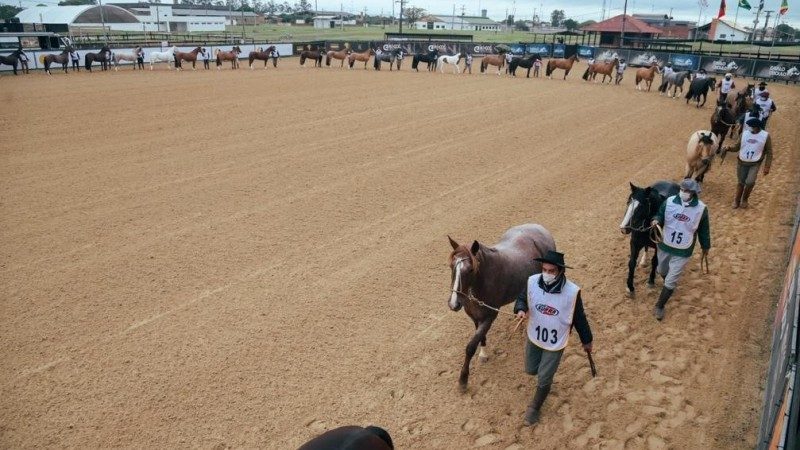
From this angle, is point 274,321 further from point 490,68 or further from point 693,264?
point 490,68

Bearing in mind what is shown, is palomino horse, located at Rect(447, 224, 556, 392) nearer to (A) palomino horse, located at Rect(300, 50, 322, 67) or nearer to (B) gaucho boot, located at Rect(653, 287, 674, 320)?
(B) gaucho boot, located at Rect(653, 287, 674, 320)

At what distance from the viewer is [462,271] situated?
511 centimetres

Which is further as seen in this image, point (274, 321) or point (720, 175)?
point (720, 175)

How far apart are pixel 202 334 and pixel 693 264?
7.74 metres

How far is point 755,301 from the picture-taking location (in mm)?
7281

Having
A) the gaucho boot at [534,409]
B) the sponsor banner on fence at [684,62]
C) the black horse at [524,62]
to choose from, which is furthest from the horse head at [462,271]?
the sponsor banner on fence at [684,62]

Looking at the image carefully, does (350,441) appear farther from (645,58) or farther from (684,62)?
(645,58)

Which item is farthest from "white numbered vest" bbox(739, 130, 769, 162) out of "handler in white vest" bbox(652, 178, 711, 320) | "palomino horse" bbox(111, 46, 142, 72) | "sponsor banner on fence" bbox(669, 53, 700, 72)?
"palomino horse" bbox(111, 46, 142, 72)

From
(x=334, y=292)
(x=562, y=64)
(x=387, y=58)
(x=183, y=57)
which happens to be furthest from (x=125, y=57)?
(x=334, y=292)

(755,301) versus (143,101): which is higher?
(143,101)

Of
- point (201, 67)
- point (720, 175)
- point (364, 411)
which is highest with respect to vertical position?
point (201, 67)

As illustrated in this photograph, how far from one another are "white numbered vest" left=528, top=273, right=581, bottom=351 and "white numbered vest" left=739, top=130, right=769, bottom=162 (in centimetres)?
749

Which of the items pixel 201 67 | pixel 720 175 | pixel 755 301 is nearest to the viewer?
pixel 755 301

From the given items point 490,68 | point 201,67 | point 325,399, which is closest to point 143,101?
point 201,67
